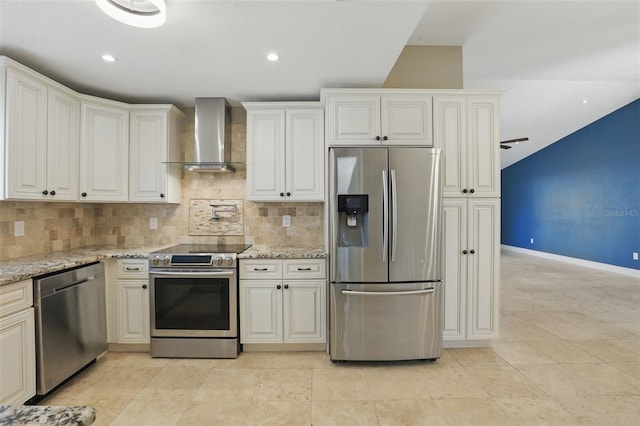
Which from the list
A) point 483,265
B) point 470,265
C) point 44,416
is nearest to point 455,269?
point 470,265

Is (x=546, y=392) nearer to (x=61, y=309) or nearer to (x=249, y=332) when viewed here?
(x=249, y=332)

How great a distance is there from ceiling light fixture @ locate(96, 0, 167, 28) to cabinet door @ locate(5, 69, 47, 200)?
1.24 metres

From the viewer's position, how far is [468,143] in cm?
264

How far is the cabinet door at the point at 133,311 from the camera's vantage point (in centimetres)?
262

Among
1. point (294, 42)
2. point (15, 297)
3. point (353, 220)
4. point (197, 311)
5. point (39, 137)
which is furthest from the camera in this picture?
point (197, 311)

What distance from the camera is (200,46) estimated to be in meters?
2.11

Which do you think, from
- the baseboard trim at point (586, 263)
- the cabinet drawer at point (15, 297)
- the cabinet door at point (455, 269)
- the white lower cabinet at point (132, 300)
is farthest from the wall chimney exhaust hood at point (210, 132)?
the baseboard trim at point (586, 263)

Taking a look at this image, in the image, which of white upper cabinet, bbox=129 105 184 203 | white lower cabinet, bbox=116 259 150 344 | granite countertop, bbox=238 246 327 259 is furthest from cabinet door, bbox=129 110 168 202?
granite countertop, bbox=238 246 327 259

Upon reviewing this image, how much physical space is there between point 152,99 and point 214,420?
2.95 meters

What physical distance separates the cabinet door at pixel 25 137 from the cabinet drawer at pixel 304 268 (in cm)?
205

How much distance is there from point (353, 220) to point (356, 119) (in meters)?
0.90

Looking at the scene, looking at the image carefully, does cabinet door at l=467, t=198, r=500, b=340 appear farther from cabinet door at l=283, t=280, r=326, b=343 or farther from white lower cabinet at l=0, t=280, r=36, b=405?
white lower cabinet at l=0, t=280, r=36, b=405

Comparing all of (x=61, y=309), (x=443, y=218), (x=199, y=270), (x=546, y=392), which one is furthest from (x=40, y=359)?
(x=546, y=392)

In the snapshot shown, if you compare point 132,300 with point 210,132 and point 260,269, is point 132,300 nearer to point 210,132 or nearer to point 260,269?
point 260,269
